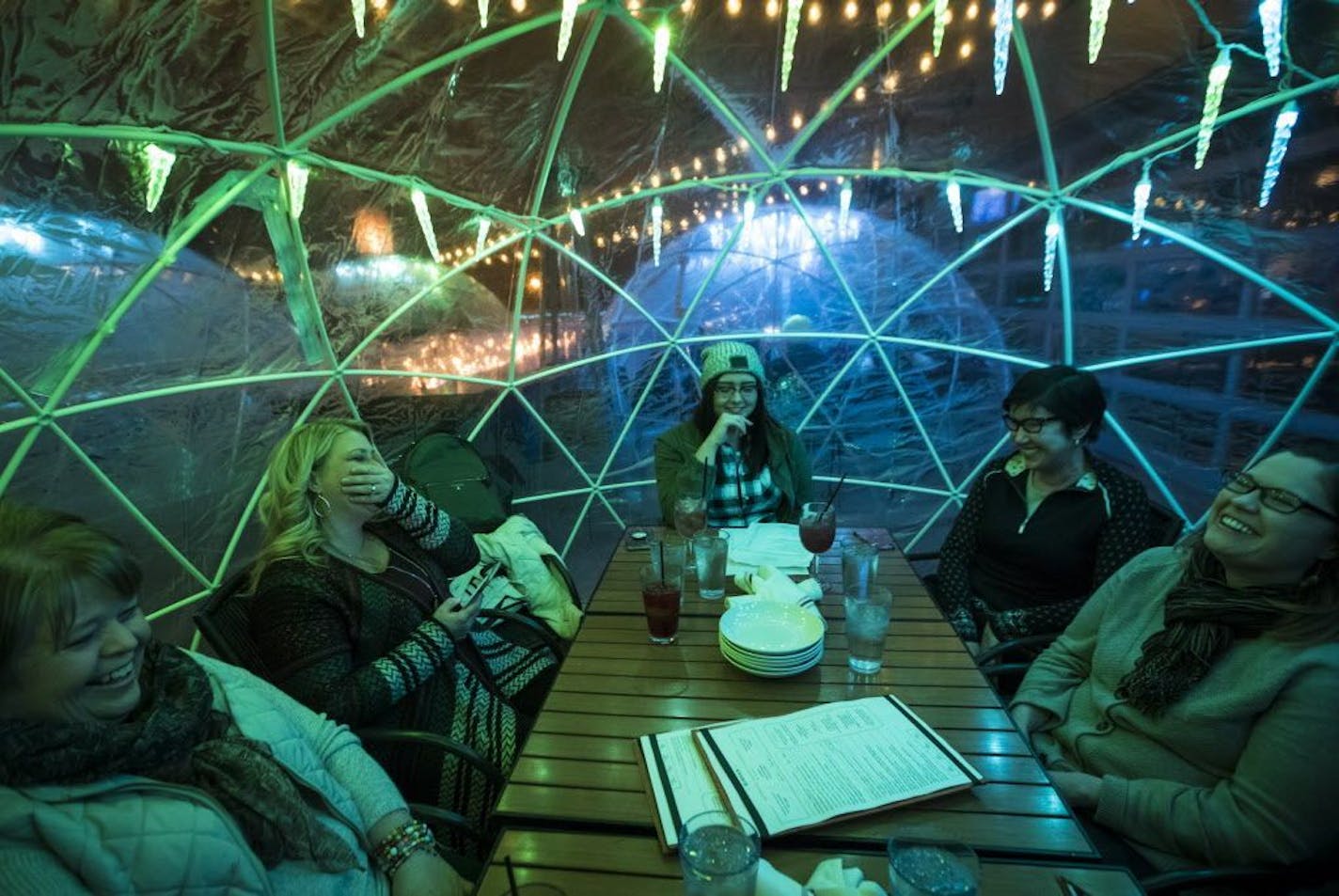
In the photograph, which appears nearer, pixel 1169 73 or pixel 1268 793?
pixel 1268 793

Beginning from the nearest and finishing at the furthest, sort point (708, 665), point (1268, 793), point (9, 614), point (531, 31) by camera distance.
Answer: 1. point (9, 614)
2. point (1268, 793)
3. point (708, 665)
4. point (531, 31)

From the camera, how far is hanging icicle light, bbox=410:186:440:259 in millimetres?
4438

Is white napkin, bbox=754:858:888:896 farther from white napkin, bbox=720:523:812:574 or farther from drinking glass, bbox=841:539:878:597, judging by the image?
white napkin, bbox=720:523:812:574

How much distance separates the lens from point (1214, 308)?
16.4 feet

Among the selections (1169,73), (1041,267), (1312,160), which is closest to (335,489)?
(1169,73)

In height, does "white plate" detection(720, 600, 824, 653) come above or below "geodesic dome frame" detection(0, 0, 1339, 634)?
below

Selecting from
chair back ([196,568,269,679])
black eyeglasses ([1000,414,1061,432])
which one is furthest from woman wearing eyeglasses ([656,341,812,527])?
chair back ([196,568,269,679])

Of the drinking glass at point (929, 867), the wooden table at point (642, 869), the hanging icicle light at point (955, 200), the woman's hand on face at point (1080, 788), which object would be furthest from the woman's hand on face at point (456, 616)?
the hanging icicle light at point (955, 200)

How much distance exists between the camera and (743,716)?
71.8 inches

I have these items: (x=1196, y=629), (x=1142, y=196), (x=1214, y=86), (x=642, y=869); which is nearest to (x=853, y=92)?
(x=1214, y=86)

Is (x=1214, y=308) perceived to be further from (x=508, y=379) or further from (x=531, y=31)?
(x=508, y=379)

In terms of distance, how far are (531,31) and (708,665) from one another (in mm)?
3680

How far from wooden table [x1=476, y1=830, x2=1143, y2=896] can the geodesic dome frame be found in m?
2.94

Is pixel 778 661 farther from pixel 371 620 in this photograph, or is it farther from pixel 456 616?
pixel 371 620
